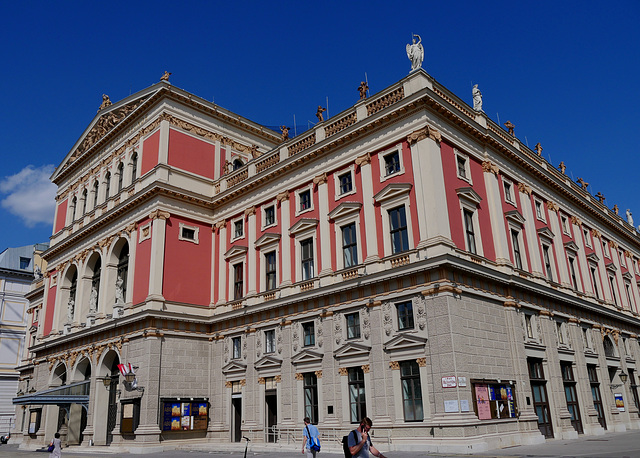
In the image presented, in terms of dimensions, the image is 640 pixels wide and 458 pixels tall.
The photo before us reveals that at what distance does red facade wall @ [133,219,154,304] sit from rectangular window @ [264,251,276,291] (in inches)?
294

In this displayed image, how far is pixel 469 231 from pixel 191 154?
20.8 metres

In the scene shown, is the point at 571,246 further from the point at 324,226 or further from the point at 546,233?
the point at 324,226

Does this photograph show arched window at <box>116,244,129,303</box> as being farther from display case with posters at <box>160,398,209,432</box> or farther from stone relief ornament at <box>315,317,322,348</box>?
stone relief ornament at <box>315,317,322,348</box>

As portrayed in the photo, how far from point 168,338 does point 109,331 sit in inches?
225

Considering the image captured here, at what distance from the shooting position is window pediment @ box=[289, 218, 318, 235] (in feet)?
101

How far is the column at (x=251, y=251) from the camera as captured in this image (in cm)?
3383

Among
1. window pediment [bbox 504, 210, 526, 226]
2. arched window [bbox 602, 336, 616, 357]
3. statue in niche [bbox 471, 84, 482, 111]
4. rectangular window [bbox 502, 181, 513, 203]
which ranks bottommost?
arched window [bbox 602, 336, 616, 357]

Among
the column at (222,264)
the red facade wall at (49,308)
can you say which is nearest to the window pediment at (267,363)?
the column at (222,264)

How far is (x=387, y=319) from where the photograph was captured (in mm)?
25531

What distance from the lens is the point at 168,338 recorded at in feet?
110

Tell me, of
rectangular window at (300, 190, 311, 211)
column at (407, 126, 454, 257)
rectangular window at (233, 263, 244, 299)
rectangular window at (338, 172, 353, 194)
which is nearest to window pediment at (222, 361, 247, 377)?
rectangular window at (233, 263, 244, 299)

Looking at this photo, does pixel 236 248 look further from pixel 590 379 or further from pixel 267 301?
pixel 590 379

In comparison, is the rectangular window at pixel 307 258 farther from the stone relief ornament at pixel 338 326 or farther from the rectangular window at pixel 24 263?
the rectangular window at pixel 24 263

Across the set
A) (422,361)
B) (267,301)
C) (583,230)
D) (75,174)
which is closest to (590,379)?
(583,230)
